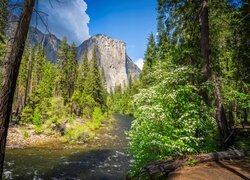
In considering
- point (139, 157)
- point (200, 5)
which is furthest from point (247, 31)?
point (139, 157)

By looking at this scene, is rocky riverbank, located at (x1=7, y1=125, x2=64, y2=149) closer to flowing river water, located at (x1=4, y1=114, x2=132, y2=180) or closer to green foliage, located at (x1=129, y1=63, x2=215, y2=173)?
flowing river water, located at (x1=4, y1=114, x2=132, y2=180)

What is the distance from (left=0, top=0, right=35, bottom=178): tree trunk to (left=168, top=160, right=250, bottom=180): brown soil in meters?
4.42

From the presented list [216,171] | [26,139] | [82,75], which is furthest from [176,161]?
[82,75]

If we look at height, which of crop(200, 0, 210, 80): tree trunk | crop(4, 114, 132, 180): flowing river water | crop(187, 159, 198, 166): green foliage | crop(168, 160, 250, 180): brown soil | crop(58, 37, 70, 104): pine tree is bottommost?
crop(4, 114, 132, 180): flowing river water

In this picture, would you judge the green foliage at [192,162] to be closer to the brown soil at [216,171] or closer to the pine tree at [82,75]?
the brown soil at [216,171]

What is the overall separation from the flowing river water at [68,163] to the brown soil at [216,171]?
699 centimetres

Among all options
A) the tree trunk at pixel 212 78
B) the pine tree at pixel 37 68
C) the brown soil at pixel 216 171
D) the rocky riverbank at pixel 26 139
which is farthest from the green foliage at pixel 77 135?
the pine tree at pixel 37 68

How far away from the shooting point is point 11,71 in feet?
15.1

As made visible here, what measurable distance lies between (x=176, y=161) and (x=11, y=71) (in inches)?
214

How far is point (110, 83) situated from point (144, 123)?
624 ft

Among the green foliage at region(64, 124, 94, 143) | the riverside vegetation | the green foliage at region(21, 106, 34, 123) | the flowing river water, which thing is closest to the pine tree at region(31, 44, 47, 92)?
the green foliage at region(21, 106, 34, 123)

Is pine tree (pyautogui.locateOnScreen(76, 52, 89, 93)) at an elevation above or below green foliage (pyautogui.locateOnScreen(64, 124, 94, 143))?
above

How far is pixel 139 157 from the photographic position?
780 centimetres

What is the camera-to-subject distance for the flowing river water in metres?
12.3
